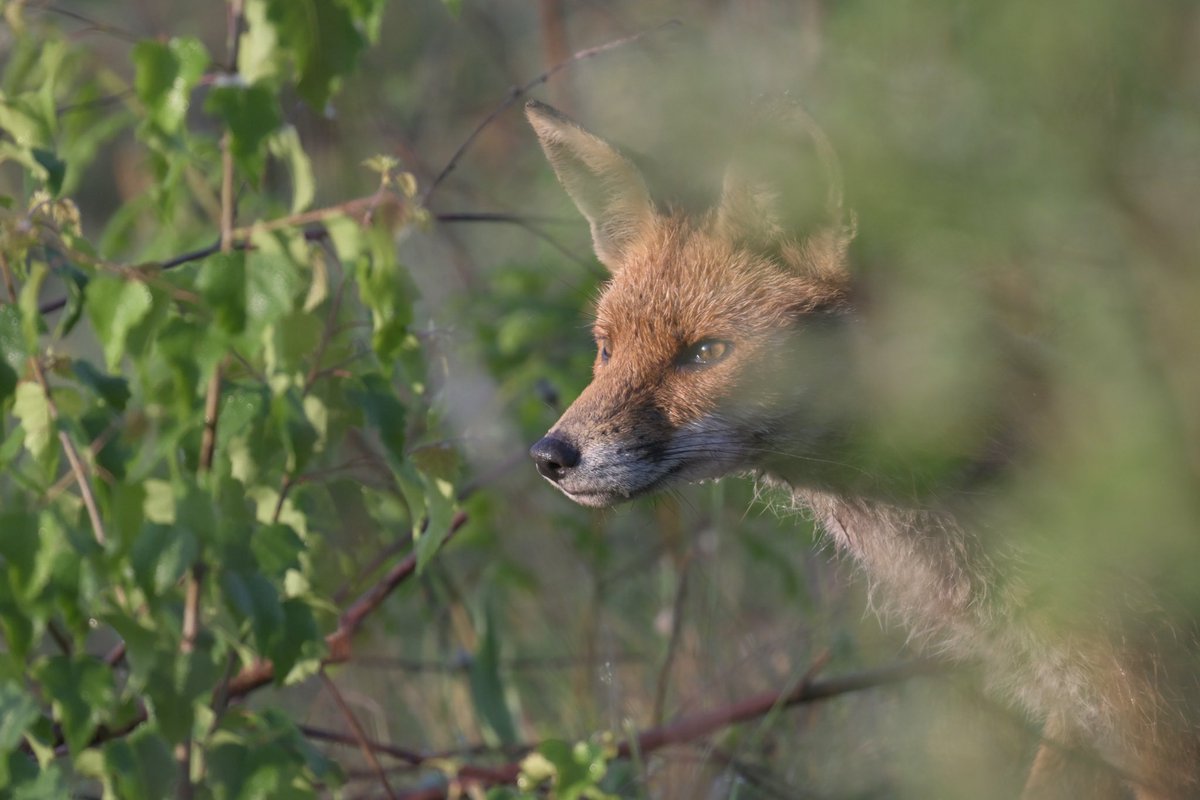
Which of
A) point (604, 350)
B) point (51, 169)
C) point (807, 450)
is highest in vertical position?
point (51, 169)

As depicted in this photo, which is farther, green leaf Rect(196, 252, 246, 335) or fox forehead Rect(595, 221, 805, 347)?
fox forehead Rect(595, 221, 805, 347)

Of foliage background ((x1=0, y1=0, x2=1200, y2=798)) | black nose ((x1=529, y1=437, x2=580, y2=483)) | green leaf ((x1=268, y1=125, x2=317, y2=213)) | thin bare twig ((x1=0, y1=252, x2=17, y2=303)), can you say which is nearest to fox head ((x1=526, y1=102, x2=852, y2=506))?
black nose ((x1=529, y1=437, x2=580, y2=483))

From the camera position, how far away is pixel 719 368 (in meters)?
3.19

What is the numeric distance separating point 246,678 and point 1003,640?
6.43 feet

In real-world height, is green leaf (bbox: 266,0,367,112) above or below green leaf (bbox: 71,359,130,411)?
above

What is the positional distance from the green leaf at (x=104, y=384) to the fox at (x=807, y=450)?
0.97 m

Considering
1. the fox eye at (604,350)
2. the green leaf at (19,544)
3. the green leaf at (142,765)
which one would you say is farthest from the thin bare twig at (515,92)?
the green leaf at (142,765)

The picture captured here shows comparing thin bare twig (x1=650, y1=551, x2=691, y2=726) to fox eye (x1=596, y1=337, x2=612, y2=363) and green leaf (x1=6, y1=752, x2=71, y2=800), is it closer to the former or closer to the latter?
fox eye (x1=596, y1=337, x2=612, y2=363)

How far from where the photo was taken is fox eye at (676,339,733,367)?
3.21m

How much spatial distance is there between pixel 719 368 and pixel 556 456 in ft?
1.52

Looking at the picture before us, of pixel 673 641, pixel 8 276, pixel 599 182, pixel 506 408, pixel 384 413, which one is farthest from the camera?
pixel 506 408

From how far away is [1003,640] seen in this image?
11.0 feet

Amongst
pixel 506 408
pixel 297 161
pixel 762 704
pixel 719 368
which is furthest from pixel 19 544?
pixel 506 408

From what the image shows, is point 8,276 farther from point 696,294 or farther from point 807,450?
point 807,450
